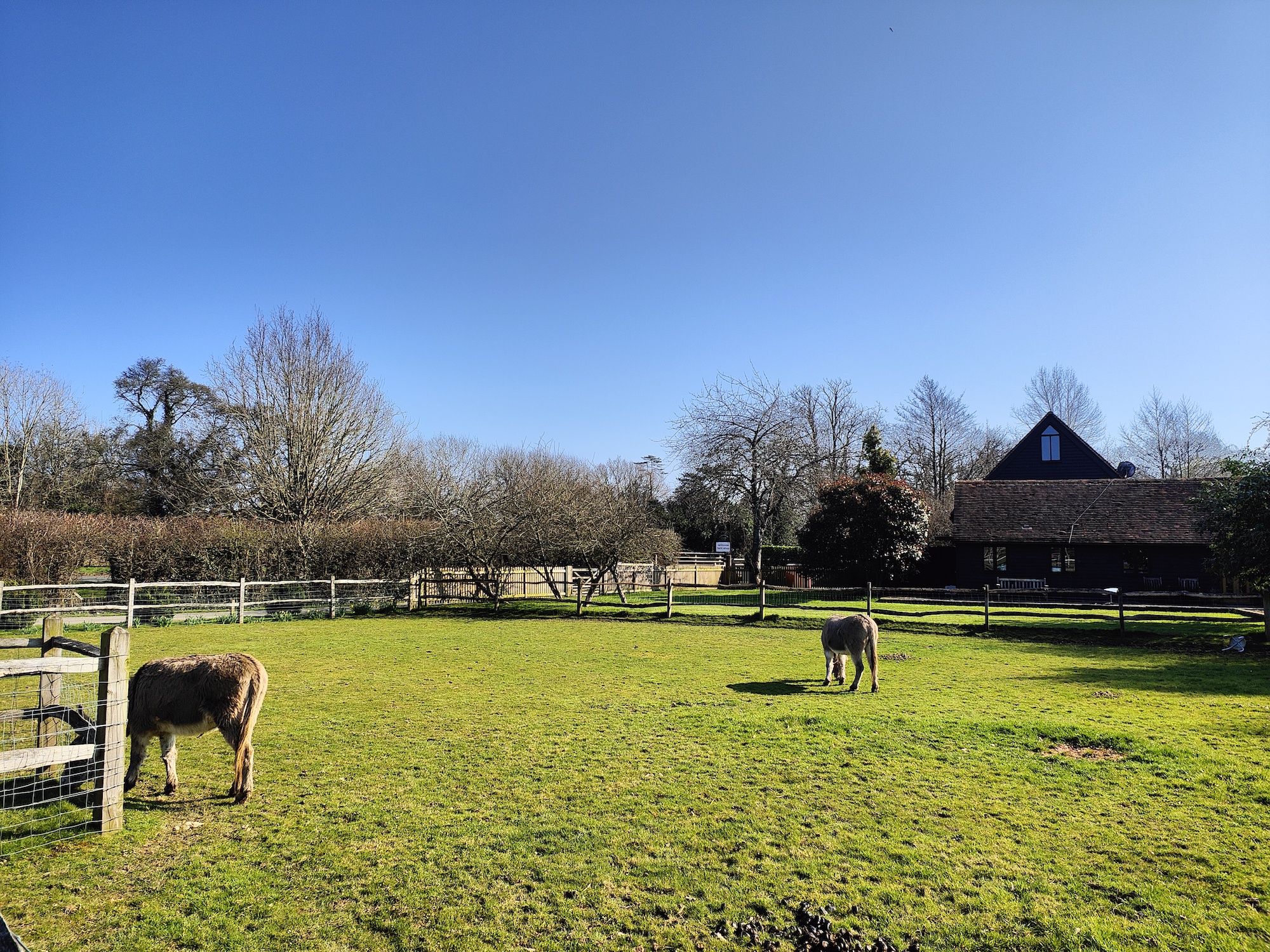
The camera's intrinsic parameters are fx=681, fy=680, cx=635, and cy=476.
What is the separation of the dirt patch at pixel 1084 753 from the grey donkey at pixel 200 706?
800 centimetres

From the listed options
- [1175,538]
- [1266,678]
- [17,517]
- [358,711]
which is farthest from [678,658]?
[1175,538]

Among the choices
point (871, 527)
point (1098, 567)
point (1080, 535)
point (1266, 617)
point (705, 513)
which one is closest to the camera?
point (1266, 617)

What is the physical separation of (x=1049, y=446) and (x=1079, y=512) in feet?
24.5

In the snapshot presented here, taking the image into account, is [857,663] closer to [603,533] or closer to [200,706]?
[200,706]

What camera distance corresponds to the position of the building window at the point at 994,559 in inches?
1164

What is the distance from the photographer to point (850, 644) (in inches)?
434

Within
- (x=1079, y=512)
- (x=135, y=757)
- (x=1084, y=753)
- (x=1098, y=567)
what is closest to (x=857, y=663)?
(x=1084, y=753)

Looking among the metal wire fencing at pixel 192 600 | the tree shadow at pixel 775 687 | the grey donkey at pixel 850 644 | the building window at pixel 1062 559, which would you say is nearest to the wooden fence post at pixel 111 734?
the tree shadow at pixel 775 687

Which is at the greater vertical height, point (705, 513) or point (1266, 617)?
point (705, 513)

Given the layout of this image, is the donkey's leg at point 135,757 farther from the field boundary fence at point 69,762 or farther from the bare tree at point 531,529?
the bare tree at point 531,529

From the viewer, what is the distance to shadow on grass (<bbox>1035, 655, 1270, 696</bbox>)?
11.2 meters

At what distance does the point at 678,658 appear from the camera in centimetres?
1427

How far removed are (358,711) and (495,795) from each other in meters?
4.13

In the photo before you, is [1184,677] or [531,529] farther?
[531,529]
